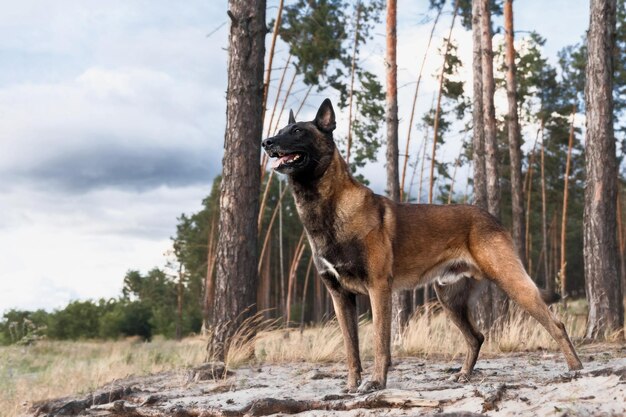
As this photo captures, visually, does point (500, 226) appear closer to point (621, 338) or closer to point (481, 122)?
point (621, 338)

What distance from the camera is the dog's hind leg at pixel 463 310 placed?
6.73m

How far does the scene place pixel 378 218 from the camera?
590 cm

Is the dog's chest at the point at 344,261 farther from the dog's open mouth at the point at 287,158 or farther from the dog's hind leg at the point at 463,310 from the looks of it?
the dog's hind leg at the point at 463,310

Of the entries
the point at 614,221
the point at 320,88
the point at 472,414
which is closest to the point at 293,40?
the point at 320,88

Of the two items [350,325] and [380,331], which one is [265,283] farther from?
[380,331]

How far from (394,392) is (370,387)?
73 centimetres

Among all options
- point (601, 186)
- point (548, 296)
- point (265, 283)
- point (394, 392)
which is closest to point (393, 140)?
point (601, 186)

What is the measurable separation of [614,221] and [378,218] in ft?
24.8

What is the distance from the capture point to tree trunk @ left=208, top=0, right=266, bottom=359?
9.14m

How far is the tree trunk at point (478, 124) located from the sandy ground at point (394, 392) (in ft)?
17.8

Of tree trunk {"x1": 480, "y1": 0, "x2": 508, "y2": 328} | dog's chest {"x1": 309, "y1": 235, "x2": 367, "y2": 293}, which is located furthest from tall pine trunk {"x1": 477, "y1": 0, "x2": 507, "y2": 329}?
dog's chest {"x1": 309, "y1": 235, "x2": 367, "y2": 293}

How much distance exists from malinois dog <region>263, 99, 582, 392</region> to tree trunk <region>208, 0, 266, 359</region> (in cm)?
296

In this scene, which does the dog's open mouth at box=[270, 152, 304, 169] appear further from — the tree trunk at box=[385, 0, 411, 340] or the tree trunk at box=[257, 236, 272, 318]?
the tree trunk at box=[257, 236, 272, 318]

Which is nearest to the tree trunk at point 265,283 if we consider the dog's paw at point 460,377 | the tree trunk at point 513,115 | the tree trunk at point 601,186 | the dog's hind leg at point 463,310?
the tree trunk at point 513,115
